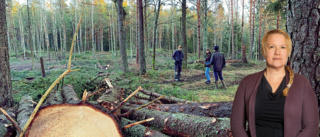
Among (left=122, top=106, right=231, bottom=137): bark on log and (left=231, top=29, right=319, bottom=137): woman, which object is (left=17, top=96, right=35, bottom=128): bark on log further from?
(left=231, top=29, right=319, bottom=137): woman

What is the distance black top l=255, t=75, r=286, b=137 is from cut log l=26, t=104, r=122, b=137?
1.36 m

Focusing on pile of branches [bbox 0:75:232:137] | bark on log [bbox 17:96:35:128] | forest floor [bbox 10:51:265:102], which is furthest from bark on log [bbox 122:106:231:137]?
forest floor [bbox 10:51:265:102]

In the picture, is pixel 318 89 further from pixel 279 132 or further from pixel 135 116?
pixel 135 116

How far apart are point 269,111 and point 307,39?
926 millimetres

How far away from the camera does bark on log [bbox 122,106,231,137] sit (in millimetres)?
2098

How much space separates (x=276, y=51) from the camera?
3.90 ft

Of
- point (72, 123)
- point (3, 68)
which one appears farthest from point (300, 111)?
point (3, 68)

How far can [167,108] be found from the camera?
11.6ft

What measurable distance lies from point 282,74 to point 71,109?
1.93 meters

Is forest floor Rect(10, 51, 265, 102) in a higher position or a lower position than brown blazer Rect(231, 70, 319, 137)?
lower

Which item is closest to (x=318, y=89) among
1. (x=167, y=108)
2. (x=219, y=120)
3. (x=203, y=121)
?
(x=219, y=120)

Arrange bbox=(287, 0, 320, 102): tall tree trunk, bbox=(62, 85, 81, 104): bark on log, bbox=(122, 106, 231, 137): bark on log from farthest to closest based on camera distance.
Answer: bbox=(62, 85, 81, 104): bark on log, bbox=(122, 106, 231, 137): bark on log, bbox=(287, 0, 320, 102): tall tree trunk

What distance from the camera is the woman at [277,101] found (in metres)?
1.16

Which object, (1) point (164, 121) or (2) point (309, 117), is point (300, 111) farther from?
(1) point (164, 121)
